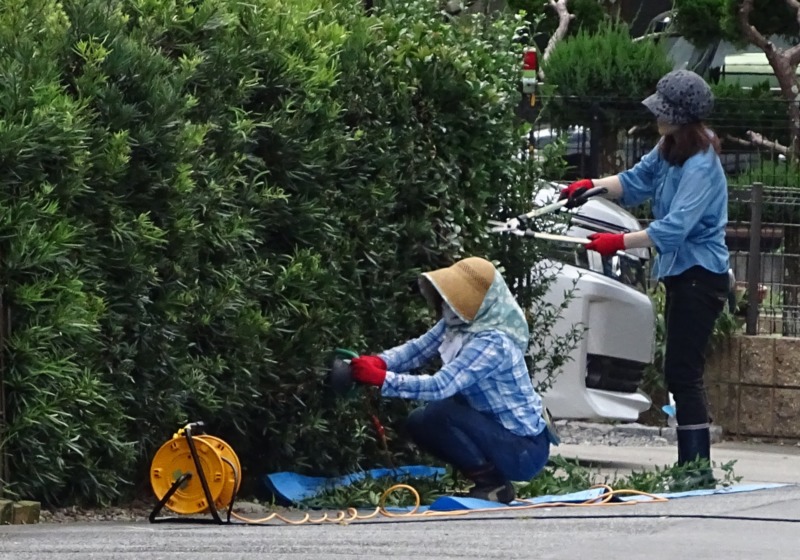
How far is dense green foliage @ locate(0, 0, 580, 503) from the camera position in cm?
569

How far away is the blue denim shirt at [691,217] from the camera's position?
24.2ft

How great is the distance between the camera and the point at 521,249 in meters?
8.16

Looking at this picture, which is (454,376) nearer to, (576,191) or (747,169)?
(576,191)

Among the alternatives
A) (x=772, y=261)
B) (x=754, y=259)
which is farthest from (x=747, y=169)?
(x=754, y=259)

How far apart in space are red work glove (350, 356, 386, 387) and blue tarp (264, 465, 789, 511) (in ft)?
1.97

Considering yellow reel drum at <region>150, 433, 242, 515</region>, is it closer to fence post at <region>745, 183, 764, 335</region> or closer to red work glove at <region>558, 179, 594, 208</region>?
red work glove at <region>558, 179, 594, 208</region>

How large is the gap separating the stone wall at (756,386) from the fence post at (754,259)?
16 centimetres

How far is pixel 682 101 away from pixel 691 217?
533 mm

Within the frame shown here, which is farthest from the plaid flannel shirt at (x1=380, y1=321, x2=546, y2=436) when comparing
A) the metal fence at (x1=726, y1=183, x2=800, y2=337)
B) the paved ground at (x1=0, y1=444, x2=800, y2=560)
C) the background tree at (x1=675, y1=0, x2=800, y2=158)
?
the background tree at (x1=675, y1=0, x2=800, y2=158)

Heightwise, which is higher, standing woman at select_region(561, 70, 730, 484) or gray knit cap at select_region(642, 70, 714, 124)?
gray knit cap at select_region(642, 70, 714, 124)

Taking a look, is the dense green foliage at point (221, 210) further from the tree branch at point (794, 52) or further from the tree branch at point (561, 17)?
the tree branch at point (561, 17)

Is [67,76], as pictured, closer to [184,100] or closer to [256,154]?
[184,100]

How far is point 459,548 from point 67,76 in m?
2.17

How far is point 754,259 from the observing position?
37.2 feet
